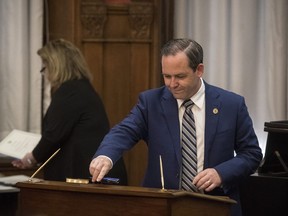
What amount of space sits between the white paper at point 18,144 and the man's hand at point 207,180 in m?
2.05

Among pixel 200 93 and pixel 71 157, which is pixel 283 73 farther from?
pixel 200 93

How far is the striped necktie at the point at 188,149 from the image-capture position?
3.41 metres

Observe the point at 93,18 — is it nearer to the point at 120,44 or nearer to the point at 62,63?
the point at 120,44

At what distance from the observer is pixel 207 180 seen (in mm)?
3209

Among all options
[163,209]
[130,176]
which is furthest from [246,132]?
[130,176]

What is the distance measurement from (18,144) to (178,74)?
6.73ft

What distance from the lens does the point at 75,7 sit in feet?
18.4

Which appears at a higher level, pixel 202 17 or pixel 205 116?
pixel 202 17

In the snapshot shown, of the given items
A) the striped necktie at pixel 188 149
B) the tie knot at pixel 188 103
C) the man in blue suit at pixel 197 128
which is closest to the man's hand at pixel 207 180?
the man in blue suit at pixel 197 128

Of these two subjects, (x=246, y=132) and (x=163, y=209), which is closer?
(x=163, y=209)

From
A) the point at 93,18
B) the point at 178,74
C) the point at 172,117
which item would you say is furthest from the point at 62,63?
the point at 178,74

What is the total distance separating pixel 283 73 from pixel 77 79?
174 centimetres

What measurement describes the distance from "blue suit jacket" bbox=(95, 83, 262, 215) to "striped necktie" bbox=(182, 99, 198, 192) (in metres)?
0.03

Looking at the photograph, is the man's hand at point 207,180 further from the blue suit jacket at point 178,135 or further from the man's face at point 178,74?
the man's face at point 178,74
